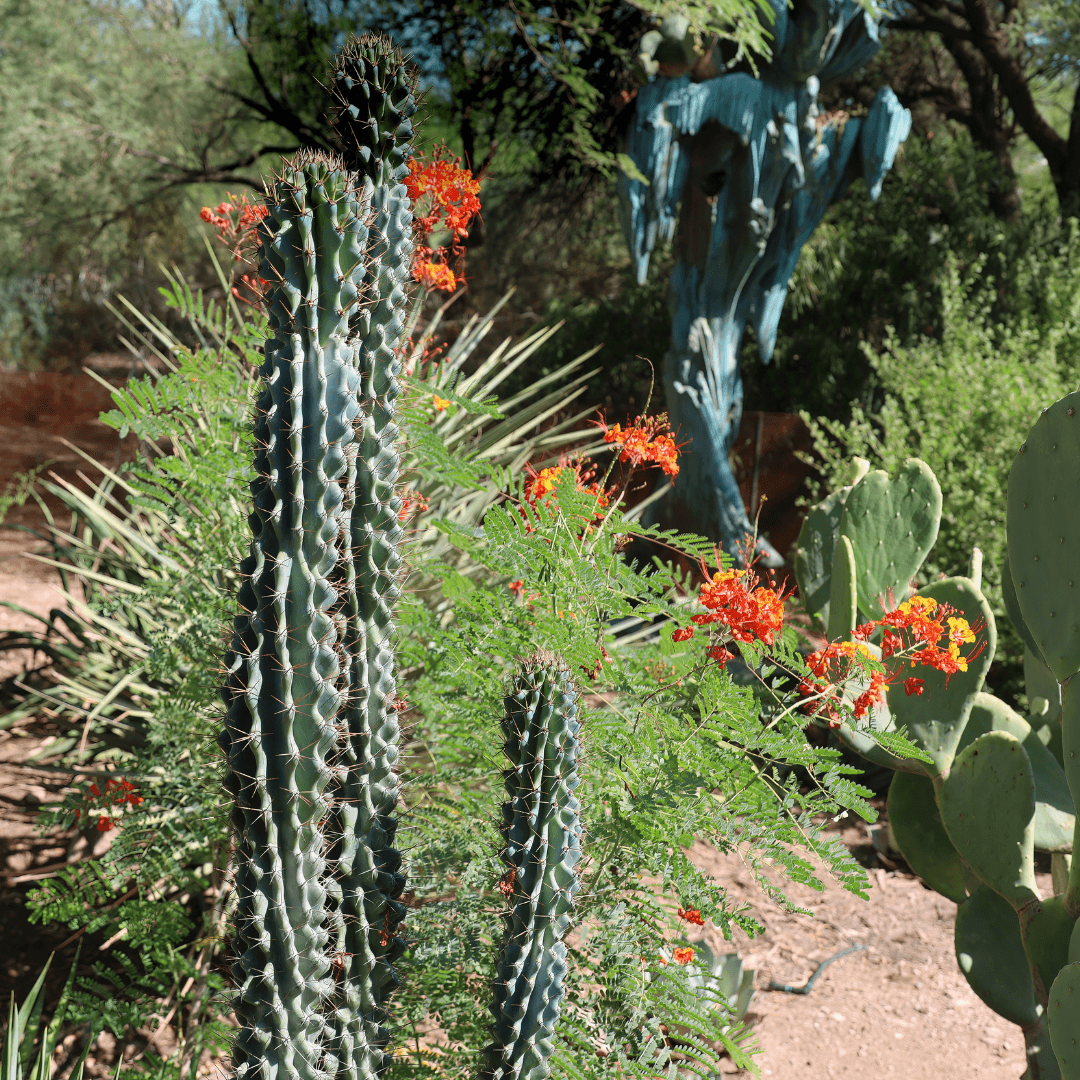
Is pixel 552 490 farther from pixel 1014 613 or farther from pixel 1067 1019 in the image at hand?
pixel 1014 613

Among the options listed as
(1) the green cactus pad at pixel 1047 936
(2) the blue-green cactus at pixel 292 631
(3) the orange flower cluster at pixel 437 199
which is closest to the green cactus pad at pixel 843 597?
(1) the green cactus pad at pixel 1047 936

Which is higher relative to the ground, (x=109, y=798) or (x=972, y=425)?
(x=972, y=425)

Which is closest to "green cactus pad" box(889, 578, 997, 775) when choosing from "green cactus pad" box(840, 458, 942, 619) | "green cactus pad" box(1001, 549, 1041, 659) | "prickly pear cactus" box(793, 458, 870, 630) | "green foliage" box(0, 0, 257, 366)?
"green cactus pad" box(840, 458, 942, 619)

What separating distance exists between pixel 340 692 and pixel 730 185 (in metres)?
4.61

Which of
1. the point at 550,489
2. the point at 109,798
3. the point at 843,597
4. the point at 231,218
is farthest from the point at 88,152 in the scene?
the point at 843,597

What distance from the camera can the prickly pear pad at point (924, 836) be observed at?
2.48m

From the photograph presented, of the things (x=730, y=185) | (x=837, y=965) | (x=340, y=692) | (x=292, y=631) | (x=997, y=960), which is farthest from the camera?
(x=730, y=185)

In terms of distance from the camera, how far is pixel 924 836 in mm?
2482

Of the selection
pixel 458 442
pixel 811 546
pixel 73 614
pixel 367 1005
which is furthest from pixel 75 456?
pixel 367 1005

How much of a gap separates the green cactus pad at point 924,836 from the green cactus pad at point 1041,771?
0.69 ft

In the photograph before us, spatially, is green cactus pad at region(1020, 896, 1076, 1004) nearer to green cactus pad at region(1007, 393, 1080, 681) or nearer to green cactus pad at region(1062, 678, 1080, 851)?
green cactus pad at region(1062, 678, 1080, 851)

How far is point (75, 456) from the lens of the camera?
7719 mm

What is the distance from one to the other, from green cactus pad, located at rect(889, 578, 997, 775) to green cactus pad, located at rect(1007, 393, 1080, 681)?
271 millimetres

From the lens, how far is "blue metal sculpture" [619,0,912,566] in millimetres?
4914
